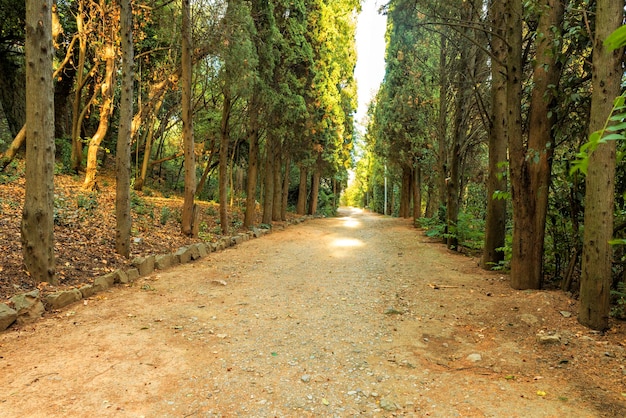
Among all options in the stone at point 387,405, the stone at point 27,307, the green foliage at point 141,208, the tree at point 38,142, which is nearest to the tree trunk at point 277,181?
the green foliage at point 141,208

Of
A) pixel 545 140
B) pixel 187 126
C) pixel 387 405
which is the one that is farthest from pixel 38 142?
pixel 545 140

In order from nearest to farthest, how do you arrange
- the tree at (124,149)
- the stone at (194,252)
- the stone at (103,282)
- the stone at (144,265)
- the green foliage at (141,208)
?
the stone at (103,282), the stone at (144,265), the tree at (124,149), the stone at (194,252), the green foliage at (141,208)

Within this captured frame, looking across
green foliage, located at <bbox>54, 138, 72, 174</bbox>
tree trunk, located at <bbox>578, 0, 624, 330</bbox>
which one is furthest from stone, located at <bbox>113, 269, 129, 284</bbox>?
green foliage, located at <bbox>54, 138, 72, 174</bbox>

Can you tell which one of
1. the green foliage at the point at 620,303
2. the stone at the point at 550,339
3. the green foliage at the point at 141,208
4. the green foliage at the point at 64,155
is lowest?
the stone at the point at 550,339

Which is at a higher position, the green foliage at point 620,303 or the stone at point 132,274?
the green foliage at point 620,303

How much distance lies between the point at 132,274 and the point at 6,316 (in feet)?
6.78

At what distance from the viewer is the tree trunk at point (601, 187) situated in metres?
3.32

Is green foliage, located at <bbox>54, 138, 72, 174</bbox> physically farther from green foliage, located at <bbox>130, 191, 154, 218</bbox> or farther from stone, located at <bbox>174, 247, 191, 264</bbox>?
stone, located at <bbox>174, 247, 191, 264</bbox>

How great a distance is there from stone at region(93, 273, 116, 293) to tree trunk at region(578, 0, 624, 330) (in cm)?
554

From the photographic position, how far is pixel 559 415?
2.34 m

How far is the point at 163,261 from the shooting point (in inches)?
255

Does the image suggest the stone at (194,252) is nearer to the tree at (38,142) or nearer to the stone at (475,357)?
the tree at (38,142)

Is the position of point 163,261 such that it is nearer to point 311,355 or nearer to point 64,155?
point 311,355

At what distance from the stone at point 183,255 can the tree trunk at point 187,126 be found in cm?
150
